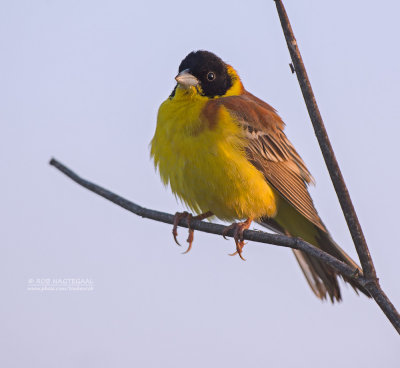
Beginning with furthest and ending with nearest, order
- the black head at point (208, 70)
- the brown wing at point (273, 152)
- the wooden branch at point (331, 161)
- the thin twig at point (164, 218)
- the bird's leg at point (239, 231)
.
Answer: the black head at point (208, 70) → the brown wing at point (273, 152) → the bird's leg at point (239, 231) → the thin twig at point (164, 218) → the wooden branch at point (331, 161)

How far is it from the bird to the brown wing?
10 mm

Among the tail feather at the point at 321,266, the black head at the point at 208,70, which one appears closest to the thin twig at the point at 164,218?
the tail feather at the point at 321,266

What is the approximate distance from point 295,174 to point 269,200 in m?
0.70

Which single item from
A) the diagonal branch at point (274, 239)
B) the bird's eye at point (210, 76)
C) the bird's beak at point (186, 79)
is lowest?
the diagonal branch at point (274, 239)

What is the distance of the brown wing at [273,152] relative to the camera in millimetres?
5668

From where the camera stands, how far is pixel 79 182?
4.00 meters

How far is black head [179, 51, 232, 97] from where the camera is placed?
593cm

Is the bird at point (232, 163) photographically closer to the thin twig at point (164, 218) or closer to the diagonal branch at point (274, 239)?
the thin twig at point (164, 218)

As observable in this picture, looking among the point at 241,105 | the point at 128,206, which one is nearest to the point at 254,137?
the point at 241,105

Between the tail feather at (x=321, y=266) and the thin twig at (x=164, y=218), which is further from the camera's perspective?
the tail feather at (x=321, y=266)

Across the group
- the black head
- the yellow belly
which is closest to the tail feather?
the yellow belly

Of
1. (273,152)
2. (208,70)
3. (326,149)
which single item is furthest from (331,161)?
(208,70)

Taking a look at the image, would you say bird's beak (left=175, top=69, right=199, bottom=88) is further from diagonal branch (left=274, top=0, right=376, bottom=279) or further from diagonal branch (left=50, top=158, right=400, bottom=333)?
diagonal branch (left=274, top=0, right=376, bottom=279)

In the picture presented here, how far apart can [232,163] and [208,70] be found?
4.09 feet
